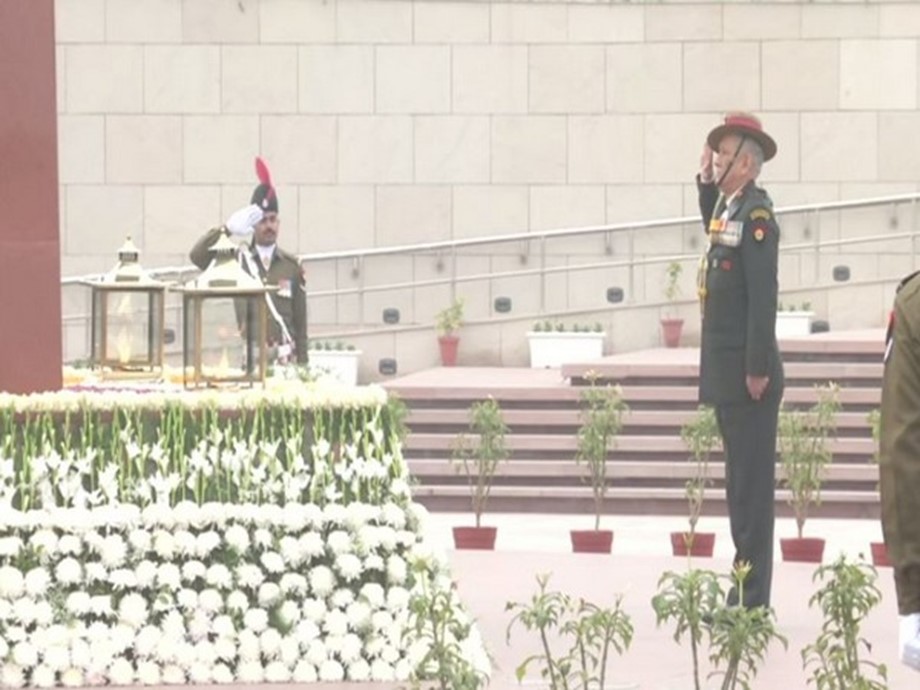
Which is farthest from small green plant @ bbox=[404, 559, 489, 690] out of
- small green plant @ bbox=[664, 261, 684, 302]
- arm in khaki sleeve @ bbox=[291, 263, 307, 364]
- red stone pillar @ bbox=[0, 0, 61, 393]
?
small green plant @ bbox=[664, 261, 684, 302]

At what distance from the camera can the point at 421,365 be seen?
74.1ft

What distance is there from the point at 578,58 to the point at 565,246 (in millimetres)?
1588

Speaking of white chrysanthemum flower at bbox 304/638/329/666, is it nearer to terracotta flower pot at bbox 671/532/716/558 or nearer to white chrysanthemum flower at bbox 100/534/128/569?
white chrysanthemum flower at bbox 100/534/128/569

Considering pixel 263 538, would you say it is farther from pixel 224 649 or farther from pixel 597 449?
pixel 597 449

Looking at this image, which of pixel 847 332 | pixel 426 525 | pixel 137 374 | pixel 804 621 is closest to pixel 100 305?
pixel 137 374

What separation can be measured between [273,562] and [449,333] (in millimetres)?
13912

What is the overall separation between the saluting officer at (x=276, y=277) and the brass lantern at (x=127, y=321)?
2374 mm

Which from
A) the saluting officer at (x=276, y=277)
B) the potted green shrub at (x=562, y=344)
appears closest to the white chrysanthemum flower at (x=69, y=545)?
the saluting officer at (x=276, y=277)

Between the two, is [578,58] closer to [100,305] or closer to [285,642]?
[100,305]

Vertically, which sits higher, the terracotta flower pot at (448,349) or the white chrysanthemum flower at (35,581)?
the terracotta flower pot at (448,349)

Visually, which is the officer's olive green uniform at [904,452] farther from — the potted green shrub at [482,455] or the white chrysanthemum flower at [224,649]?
the potted green shrub at [482,455]

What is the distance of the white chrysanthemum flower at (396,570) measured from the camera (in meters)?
8.70

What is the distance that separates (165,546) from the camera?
8602 millimetres

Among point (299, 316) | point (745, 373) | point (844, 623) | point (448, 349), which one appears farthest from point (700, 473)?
point (448, 349)
